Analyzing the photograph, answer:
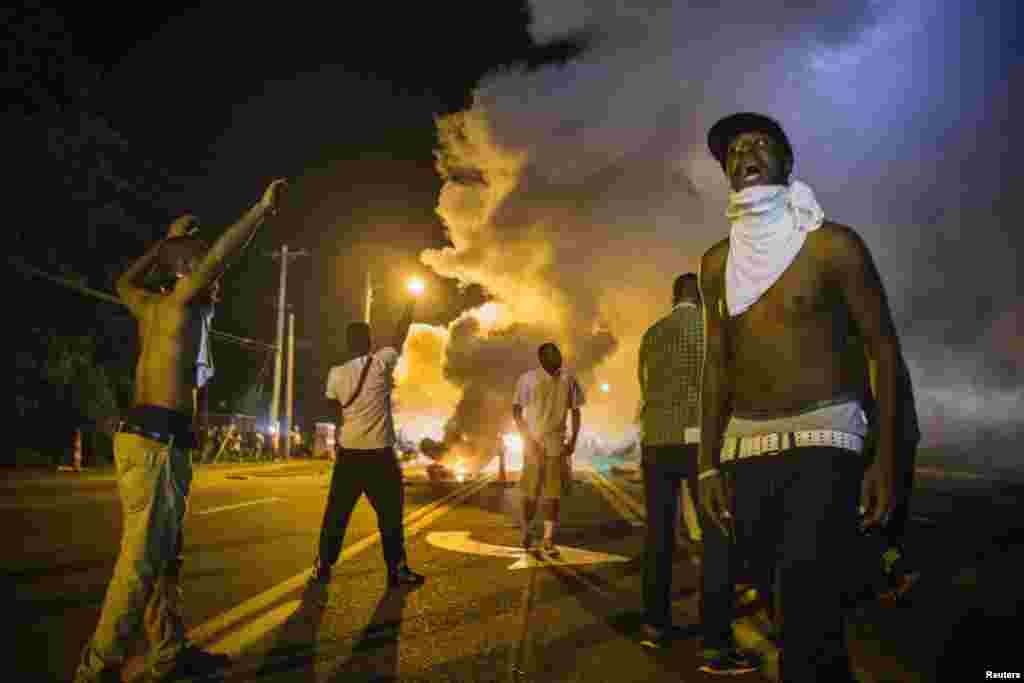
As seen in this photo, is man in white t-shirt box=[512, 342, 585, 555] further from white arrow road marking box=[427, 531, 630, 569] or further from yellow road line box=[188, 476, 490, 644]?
yellow road line box=[188, 476, 490, 644]

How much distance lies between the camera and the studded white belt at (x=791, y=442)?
2418 mm

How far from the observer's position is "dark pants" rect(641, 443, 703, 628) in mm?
4406

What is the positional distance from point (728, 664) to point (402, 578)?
2.71 metres

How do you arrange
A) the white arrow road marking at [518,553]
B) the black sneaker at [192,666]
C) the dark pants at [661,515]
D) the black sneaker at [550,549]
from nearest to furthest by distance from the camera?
1. the black sneaker at [192,666]
2. the dark pants at [661,515]
3. the white arrow road marking at [518,553]
4. the black sneaker at [550,549]

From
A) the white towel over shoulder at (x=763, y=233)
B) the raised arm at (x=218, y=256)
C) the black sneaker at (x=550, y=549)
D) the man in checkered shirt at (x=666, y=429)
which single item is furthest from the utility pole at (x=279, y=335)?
the white towel over shoulder at (x=763, y=233)

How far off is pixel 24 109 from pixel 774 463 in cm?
3085

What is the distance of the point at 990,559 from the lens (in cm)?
710

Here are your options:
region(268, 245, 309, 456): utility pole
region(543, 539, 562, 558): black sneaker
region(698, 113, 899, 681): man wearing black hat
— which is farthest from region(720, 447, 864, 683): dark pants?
region(268, 245, 309, 456): utility pole

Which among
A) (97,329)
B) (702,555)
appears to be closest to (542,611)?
(702,555)

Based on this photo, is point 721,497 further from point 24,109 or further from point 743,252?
point 24,109

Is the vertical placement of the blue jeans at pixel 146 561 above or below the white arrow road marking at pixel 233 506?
above

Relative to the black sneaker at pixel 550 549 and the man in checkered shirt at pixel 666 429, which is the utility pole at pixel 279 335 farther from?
the man in checkered shirt at pixel 666 429

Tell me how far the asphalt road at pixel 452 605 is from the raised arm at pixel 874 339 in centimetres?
172

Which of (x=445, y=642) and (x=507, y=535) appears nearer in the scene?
(x=445, y=642)
